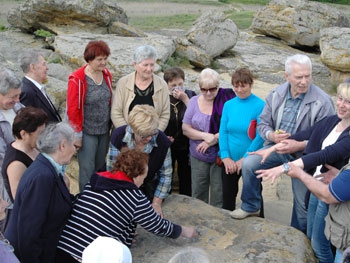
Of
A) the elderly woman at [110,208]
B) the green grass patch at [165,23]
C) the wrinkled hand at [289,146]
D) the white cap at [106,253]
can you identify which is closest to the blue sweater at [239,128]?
the wrinkled hand at [289,146]

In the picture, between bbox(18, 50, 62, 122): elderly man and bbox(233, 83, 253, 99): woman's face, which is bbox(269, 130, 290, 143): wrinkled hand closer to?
bbox(233, 83, 253, 99): woman's face

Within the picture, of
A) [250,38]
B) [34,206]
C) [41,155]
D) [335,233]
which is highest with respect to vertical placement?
[41,155]

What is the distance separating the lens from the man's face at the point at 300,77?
14.2 ft

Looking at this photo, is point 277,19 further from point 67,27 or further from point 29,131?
point 29,131

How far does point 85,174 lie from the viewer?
5.43 metres

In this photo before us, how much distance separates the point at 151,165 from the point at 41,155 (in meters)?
1.13

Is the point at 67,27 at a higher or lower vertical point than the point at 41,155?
lower

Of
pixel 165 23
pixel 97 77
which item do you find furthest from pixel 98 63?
pixel 165 23

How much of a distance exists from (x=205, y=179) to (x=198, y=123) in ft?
2.04

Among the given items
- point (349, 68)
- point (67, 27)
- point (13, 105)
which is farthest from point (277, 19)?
point (13, 105)

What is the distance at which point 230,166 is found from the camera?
15.9 feet

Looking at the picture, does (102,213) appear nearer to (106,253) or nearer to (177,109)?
(106,253)

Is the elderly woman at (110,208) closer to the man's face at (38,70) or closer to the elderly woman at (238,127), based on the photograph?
the elderly woman at (238,127)

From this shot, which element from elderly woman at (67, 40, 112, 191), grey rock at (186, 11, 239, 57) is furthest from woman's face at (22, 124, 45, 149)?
grey rock at (186, 11, 239, 57)
